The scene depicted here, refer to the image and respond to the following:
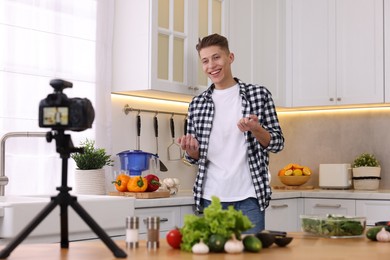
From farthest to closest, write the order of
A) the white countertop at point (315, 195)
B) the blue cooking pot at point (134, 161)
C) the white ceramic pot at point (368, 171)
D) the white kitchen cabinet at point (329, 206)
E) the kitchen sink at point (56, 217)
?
the white ceramic pot at point (368, 171)
the white kitchen cabinet at point (329, 206)
the blue cooking pot at point (134, 161)
the white countertop at point (315, 195)
the kitchen sink at point (56, 217)

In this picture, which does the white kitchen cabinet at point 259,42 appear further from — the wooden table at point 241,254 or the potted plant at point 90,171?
the wooden table at point 241,254

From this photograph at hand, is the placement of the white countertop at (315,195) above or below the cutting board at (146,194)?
below

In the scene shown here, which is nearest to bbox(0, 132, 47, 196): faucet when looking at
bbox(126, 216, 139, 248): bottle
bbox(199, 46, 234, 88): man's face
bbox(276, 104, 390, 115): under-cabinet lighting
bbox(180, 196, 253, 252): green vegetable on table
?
bbox(199, 46, 234, 88): man's face

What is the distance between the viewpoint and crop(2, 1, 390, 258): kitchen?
431 cm

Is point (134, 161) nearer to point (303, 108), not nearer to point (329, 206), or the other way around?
point (329, 206)

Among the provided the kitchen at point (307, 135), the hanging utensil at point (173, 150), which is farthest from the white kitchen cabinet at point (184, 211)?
the hanging utensil at point (173, 150)

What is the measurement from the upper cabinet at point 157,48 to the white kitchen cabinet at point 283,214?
0.89 metres

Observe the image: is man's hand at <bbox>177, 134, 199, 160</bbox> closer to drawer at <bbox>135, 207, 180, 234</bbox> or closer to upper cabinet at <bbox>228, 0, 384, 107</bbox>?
drawer at <bbox>135, 207, 180, 234</bbox>

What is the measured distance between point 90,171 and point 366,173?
210cm

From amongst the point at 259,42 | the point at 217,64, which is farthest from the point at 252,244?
the point at 259,42

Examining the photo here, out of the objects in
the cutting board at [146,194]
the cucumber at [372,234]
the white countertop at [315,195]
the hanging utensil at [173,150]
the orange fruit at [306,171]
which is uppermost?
the hanging utensil at [173,150]

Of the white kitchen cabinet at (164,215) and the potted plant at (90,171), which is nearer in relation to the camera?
the white kitchen cabinet at (164,215)

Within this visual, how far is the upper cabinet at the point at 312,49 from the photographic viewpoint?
477cm

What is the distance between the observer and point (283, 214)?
177 inches
